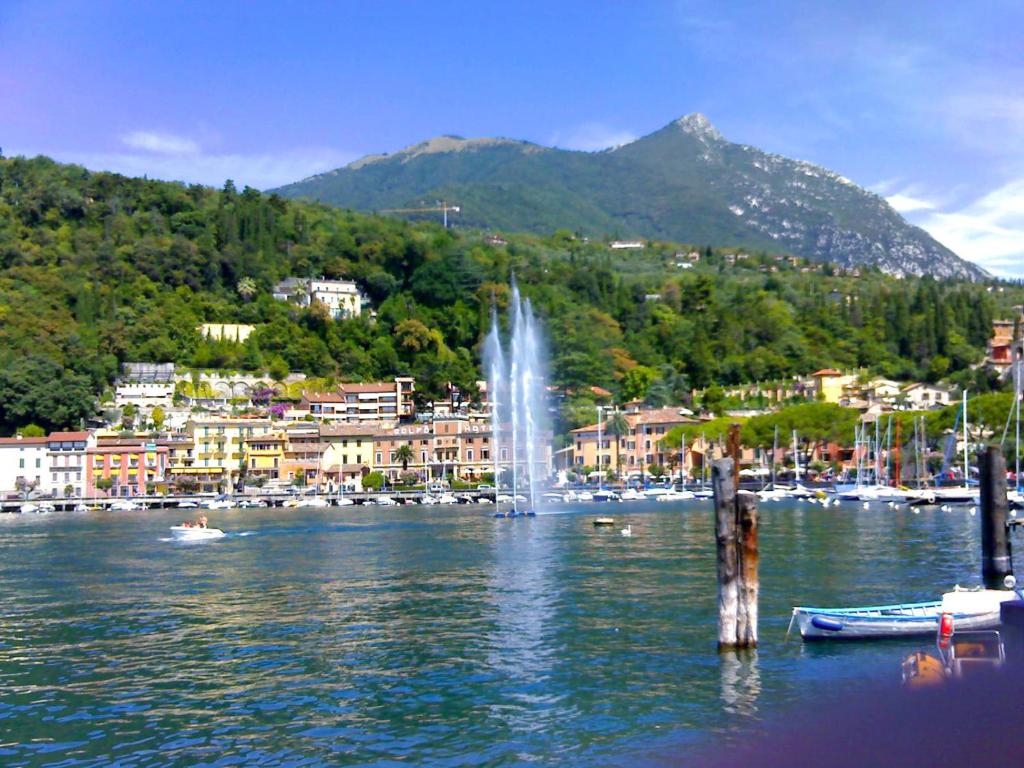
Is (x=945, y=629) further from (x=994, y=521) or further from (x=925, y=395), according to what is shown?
(x=925, y=395)

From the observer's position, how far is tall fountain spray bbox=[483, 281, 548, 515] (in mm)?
74500

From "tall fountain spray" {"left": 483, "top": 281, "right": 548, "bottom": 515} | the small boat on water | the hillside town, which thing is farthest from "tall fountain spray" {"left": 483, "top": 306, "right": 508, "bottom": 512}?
the small boat on water

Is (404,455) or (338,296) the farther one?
(338,296)

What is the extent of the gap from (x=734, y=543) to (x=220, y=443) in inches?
4332

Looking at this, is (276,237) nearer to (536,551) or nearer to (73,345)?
(73,345)

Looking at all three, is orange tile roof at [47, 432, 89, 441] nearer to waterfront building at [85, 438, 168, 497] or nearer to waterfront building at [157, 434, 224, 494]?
waterfront building at [85, 438, 168, 497]

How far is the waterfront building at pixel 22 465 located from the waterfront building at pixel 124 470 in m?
4.77

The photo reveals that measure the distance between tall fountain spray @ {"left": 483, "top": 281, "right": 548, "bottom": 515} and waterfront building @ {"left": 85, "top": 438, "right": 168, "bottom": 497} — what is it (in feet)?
118

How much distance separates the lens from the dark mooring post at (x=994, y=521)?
28.9 metres

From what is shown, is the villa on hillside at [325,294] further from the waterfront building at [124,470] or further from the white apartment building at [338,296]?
the waterfront building at [124,470]

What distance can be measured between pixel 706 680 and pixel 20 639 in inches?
681

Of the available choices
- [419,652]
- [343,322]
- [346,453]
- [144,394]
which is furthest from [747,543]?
[343,322]

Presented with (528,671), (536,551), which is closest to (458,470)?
(536,551)

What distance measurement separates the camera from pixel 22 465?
118938mm
